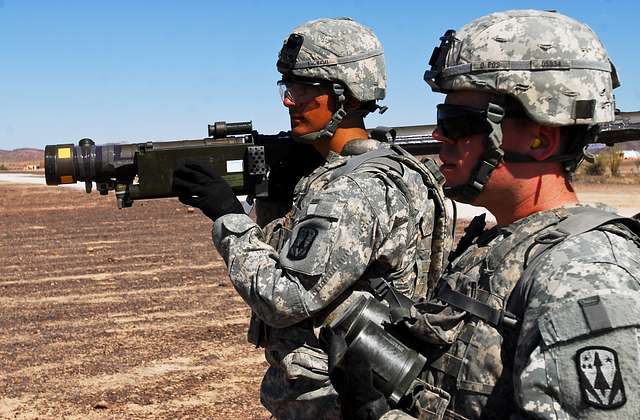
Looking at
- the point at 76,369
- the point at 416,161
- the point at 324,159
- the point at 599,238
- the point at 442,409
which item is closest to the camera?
the point at 599,238

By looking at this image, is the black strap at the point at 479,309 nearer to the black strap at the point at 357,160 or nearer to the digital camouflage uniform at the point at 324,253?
the digital camouflage uniform at the point at 324,253

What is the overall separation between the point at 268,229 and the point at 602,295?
2092 millimetres

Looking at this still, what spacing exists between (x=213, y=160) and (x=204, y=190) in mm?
338

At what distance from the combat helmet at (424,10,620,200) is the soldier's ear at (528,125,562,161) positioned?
0.08 feet

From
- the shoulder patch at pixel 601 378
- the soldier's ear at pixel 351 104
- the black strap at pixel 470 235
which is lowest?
the shoulder patch at pixel 601 378

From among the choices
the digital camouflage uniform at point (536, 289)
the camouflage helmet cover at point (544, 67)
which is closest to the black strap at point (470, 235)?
the digital camouflage uniform at point (536, 289)

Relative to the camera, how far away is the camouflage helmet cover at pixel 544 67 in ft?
7.17

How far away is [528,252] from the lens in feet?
6.72

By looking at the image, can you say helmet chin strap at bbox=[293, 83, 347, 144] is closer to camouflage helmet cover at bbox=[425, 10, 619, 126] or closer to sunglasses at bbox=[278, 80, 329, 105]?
sunglasses at bbox=[278, 80, 329, 105]

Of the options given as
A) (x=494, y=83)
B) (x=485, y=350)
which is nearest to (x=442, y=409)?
(x=485, y=350)

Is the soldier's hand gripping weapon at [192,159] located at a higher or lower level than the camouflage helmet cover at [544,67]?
lower

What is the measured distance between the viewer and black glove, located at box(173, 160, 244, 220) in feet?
11.7

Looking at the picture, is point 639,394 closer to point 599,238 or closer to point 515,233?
point 599,238

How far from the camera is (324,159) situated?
401cm
